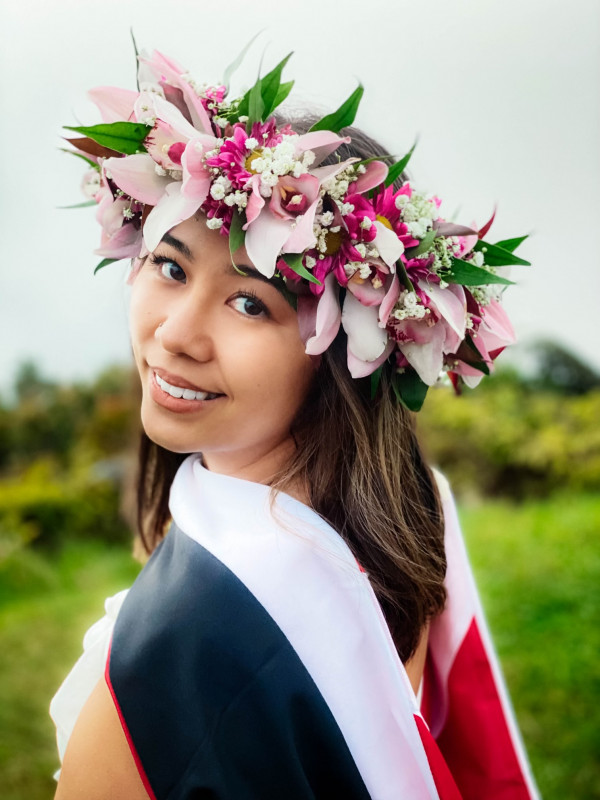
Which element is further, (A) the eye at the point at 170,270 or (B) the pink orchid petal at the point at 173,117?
(A) the eye at the point at 170,270

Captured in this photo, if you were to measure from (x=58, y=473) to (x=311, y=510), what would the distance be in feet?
20.6

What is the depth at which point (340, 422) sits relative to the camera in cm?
160

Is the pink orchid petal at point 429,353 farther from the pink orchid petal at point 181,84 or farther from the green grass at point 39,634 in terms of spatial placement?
the green grass at point 39,634

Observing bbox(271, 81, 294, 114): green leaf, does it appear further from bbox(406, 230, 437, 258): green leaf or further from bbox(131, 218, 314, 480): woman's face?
bbox(406, 230, 437, 258): green leaf

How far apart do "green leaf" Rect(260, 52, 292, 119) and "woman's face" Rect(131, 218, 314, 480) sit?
265 mm

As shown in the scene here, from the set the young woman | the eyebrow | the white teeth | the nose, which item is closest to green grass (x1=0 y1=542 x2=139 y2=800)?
the young woman

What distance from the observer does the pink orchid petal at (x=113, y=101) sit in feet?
4.84

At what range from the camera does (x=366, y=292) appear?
146 centimetres

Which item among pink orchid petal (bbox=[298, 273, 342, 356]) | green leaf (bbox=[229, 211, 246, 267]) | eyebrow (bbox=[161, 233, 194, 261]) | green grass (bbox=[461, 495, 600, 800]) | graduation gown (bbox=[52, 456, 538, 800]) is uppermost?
green leaf (bbox=[229, 211, 246, 267])

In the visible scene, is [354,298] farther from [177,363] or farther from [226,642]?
[226,642]

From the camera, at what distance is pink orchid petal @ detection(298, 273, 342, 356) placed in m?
1.41

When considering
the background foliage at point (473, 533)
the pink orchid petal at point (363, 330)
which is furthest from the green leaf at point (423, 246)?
the background foliage at point (473, 533)

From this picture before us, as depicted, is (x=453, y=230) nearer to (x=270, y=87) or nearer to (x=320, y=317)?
(x=320, y=317)

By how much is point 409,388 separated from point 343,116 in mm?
591
